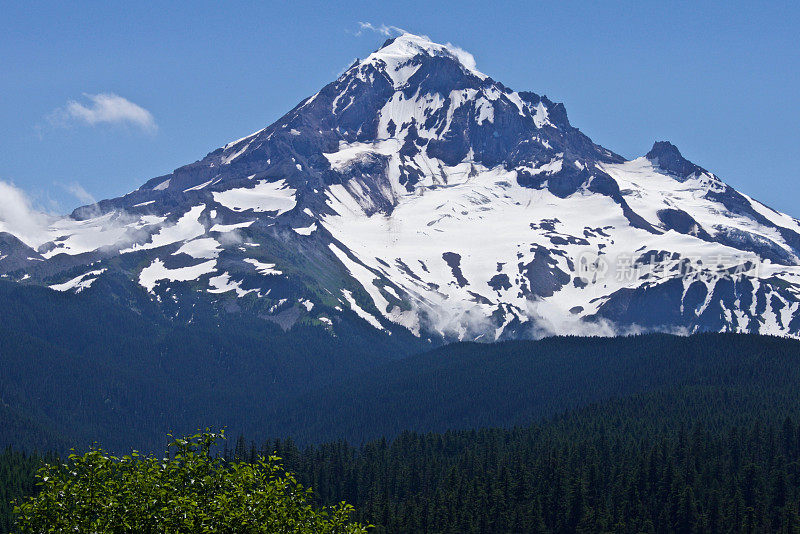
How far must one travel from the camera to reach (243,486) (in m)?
54.8

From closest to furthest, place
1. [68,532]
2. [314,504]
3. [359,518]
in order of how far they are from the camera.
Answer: [68,532] → [359,518] → [314,504]

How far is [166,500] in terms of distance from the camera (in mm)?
53969

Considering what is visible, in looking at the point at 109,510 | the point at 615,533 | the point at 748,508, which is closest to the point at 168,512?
the point at 109,510

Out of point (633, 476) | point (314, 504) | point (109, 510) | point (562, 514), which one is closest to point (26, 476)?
point (314, 504)

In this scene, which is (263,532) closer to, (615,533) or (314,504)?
(615,533)

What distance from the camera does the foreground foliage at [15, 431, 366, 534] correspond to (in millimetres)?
52250

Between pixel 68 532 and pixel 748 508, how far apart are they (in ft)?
435

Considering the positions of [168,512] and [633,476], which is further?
[633,476]

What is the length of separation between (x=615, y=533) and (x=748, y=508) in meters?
20.2

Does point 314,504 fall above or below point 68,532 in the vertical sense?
above

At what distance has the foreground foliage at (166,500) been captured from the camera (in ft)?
171

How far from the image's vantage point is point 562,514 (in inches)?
6841

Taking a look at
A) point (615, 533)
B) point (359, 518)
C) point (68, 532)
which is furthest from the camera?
point (359, 518)

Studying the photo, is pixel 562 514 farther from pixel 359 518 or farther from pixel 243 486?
pixel 243 486
